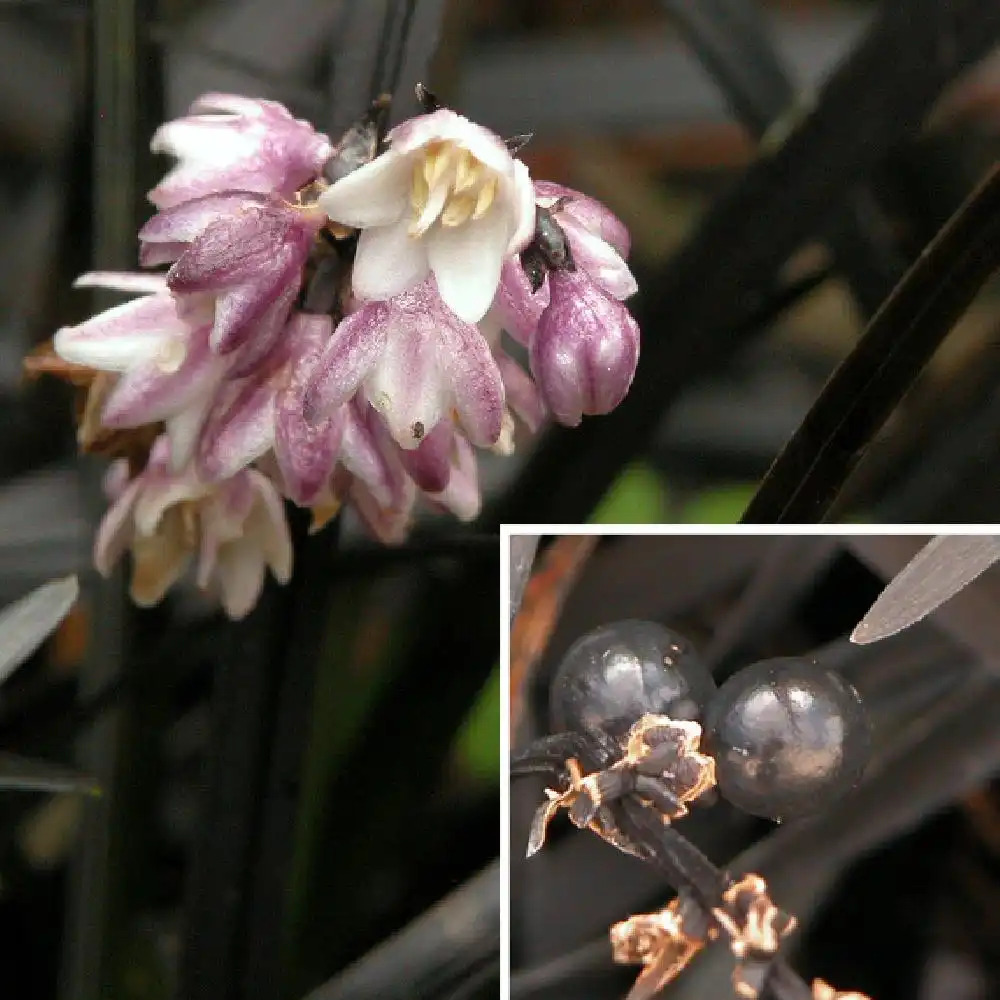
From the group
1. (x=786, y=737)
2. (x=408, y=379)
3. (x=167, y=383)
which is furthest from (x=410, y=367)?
(x=786, y=737)

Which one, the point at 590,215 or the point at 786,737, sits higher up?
the point at 590,215

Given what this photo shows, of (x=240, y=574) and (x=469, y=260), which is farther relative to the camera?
(x=240, y=574)

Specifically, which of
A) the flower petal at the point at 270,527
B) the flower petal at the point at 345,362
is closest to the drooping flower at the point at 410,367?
the flower petal at the point at 345,362

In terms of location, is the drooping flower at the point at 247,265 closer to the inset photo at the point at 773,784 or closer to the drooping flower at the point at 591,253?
the drooping flower at the point at 591,253

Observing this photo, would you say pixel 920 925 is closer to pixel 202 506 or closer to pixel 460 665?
pixel 460 665

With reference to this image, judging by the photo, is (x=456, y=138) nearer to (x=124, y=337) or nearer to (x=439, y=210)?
(x=439, y=210)

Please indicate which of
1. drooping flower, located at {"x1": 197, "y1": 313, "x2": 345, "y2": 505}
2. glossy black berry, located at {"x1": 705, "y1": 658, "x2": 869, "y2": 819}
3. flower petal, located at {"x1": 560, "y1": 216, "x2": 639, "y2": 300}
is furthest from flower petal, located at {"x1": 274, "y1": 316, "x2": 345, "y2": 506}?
glossy black berry, located at {"x1": 705, "y1": 658, "x2": 869, "y2": 819}

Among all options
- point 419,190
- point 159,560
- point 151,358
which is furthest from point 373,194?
point 159,560

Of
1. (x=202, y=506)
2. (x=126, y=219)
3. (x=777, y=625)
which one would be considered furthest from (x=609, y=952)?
(x=126, y=219)
